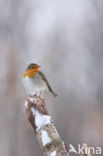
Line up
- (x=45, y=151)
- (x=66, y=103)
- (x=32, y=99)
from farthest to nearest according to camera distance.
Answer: (x=66, y=103), (x=32, y=99), (x=45, y=151)

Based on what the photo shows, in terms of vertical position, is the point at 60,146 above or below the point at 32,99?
below

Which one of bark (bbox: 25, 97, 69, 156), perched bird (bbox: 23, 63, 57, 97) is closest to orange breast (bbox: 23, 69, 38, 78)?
perched bird (bbox: 23, 63, 57, 97)

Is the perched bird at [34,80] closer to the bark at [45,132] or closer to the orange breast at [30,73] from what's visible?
the orange breast at [30,73]

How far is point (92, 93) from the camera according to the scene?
17.3 feet

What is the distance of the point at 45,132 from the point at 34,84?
151 cm

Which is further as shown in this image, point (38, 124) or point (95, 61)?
point (95, 61)

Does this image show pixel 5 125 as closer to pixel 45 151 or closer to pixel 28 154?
pixel 28 154

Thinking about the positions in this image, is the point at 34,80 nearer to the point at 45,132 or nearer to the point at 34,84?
the point at 34,84

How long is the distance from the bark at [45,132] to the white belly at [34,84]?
1.16m

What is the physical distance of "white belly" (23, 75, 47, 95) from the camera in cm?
271

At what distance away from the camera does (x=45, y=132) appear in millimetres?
1278

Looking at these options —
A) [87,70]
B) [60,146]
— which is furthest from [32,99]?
[87,70]

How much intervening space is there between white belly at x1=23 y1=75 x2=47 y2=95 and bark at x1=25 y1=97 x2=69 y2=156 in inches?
45.7

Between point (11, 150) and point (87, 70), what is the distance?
1669 mm
